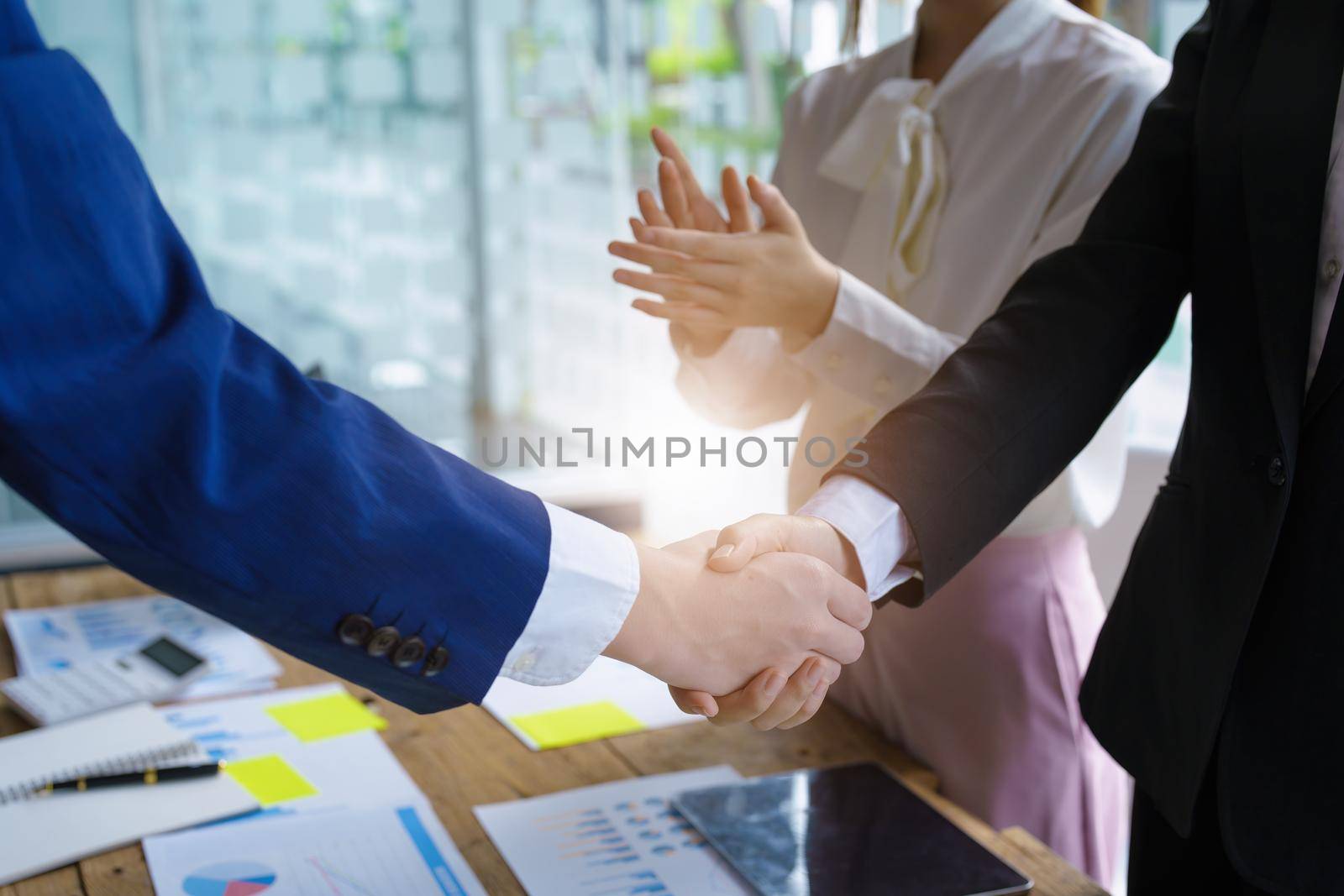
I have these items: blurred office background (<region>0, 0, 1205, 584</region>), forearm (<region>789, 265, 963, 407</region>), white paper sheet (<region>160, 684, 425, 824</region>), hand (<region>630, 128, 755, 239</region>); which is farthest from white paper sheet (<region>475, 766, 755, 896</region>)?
blurred office background (<region>0, 0, 1205, 584</region>)

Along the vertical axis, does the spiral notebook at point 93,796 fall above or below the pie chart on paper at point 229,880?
below

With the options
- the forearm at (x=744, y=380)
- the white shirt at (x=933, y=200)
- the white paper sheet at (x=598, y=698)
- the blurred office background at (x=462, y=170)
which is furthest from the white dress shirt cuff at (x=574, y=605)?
the blurred office background at (x=462, y=170)

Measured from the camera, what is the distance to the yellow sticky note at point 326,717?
4.52 feet

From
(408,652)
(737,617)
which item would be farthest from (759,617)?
(408,652)

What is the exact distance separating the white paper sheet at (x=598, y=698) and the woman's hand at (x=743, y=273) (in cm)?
41

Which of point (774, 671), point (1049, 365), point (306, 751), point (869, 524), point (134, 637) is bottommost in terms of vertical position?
point (134, 637)

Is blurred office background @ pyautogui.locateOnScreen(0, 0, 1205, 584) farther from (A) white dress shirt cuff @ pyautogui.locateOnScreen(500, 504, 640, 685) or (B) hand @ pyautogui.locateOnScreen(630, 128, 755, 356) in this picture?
(A) white dress shirt cuff @ pyautogui.locateOnScreen(500, 504, 640, 685)

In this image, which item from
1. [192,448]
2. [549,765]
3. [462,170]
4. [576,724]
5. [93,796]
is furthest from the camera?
[462,170]

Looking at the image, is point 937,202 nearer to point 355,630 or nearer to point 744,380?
point 744,380

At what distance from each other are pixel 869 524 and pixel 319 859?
541 millimetres

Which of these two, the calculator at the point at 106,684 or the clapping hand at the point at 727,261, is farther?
the calculator at the point at 106,684

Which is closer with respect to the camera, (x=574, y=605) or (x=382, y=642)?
(x=382, y=642)

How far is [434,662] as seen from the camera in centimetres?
83

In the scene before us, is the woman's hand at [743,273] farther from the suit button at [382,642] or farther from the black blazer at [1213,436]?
the suit button at [382,642]
